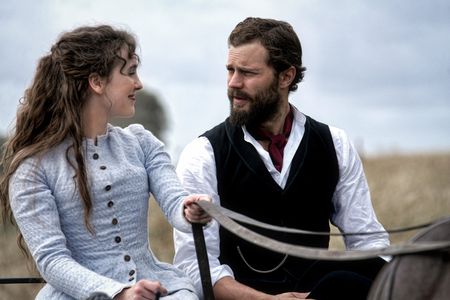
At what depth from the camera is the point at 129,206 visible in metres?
4.04

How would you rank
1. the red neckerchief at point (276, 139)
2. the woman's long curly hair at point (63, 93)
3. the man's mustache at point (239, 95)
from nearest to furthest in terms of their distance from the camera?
1. the woman's long curly hair at point (63, 93)
2. the red neckerchief at point (276, 139)
3. the man's mustache at point (239, 95)

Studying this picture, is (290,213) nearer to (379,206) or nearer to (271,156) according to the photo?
(271,156)

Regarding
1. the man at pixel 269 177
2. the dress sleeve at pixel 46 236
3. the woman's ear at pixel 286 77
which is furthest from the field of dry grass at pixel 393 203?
the dress sleeve at pixel 46 236

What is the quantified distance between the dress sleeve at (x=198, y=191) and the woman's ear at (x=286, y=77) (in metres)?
0.54

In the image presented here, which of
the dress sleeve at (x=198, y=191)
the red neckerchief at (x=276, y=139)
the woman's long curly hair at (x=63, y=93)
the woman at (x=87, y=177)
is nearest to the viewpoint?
the woman at (x=87, y=177)

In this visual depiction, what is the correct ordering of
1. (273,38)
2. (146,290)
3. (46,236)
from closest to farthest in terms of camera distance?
(146,290)
(46,236)
(273,38)

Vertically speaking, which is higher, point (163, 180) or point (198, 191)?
point (163, 180)

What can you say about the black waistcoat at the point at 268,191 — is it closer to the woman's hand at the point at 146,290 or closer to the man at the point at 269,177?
the man at the point at 269,177

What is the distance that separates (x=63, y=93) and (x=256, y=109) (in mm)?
1105

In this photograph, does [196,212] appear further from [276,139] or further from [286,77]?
[286,77]

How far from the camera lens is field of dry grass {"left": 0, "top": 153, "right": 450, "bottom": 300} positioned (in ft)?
35.3

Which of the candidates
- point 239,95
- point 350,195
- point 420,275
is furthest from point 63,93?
point 420,275

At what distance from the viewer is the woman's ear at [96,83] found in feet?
13.3

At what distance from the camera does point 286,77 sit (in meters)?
5.09
